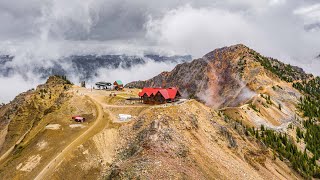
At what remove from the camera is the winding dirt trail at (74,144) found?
9556cm

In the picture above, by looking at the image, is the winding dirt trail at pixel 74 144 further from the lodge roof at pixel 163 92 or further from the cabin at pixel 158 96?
the lodge roof at pixel 163 92

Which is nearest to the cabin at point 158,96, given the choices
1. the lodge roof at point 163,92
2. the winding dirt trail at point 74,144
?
the lodge roof at point 163,92

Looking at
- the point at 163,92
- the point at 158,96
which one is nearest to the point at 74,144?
the point at 158,96

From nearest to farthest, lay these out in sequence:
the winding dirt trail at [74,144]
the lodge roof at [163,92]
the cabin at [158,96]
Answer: the winding dirt trail at [74,144]
the cabin at [158,96]
the lodge roof at [163,92]

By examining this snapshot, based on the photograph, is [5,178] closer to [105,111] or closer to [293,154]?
[105,111]

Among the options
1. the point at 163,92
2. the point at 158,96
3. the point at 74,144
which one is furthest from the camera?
the point at 158,96

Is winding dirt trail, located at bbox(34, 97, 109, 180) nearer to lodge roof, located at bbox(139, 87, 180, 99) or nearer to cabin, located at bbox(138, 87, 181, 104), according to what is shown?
cabin, located at bbox(138, 87, 181, 104)

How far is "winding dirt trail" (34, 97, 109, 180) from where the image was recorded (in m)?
95.6

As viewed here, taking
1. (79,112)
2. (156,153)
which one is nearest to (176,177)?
(156,153)

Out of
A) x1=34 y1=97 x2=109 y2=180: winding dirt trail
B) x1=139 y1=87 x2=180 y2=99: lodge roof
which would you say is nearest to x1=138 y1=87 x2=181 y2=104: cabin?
x1=139 y1=87 x2=180 y2=99: lodge roof

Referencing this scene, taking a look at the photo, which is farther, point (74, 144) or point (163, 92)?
point (163, 92)

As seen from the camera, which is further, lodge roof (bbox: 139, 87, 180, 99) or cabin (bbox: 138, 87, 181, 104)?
lodge roof (bbox: 139, 87, 180, 99)

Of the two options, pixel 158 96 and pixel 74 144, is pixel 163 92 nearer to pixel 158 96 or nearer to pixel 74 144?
pixel 158 96

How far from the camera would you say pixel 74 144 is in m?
106
